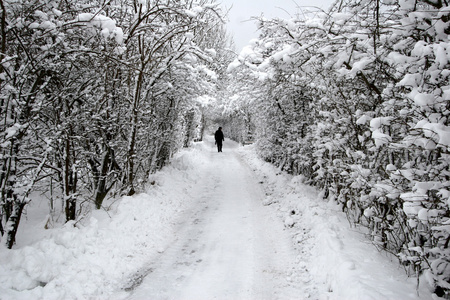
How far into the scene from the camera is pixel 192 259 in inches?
192

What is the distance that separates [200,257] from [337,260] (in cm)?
240

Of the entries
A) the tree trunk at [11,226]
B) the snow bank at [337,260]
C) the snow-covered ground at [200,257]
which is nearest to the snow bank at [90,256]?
the snow-covered ground at [200,257]

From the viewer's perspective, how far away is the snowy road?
3.91m

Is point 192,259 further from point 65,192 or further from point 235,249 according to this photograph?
point 65,192

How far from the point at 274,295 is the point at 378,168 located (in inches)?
108

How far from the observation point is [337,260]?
418cm

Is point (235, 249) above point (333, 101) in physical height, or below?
below

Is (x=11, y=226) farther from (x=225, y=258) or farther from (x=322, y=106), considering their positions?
(x=322, y=106)

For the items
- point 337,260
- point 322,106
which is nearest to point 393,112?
point 337,260

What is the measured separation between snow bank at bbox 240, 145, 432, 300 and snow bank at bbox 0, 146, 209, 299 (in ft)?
9.50

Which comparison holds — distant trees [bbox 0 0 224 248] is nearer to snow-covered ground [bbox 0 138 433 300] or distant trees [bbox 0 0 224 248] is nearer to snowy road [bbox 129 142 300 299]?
snow-covered ground [bbox 0 138 433 300]

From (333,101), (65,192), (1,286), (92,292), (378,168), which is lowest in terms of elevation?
(92,292)

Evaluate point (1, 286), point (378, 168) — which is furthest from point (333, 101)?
point (1, 286)

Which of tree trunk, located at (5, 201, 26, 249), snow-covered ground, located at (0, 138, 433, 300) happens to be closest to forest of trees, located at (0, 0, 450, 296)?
tree trunk, located at (5, 201, 26, 249)
